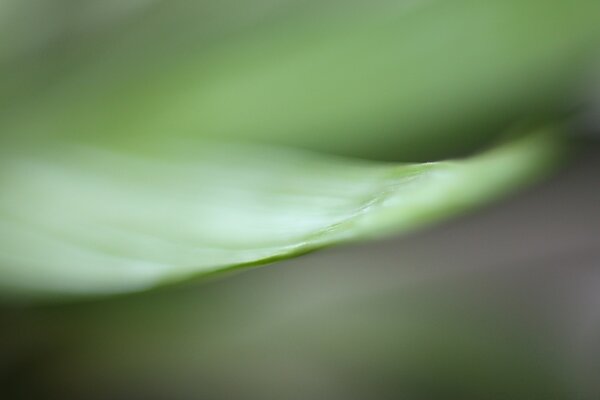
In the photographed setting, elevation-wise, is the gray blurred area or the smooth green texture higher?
the smooth green texture

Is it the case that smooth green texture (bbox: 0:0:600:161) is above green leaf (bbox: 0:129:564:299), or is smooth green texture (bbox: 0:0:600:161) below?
above

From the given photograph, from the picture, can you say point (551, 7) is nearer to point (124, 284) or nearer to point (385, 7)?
point (385, 7)

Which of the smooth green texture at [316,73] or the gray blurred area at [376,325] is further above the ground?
the smooth green texture at [316,73]

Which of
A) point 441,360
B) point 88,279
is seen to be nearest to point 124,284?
point 88,279
